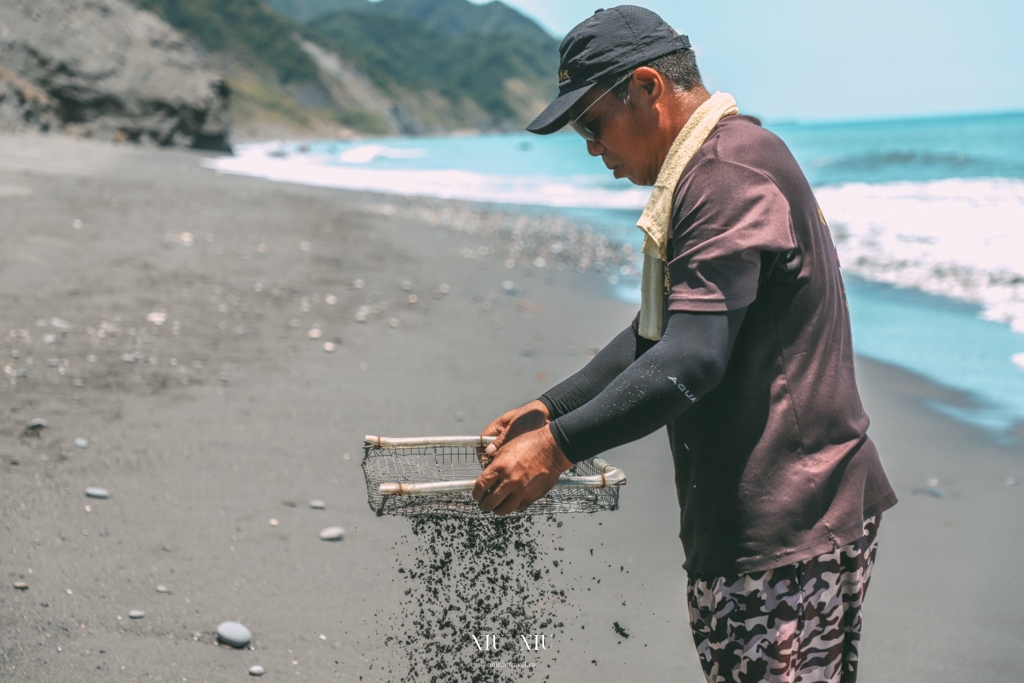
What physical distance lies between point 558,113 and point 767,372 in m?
0.65

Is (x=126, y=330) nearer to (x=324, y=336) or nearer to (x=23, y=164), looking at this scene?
(x=324, y=336)

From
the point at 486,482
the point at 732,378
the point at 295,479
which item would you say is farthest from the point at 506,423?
the point at 295,479

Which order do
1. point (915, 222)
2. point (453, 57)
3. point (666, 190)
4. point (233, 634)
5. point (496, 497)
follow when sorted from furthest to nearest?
point (453, 57)
point (915, 222)
point (233, 634)
point (496, 497)
point (666, 190)

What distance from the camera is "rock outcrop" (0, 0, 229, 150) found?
71.4 ft

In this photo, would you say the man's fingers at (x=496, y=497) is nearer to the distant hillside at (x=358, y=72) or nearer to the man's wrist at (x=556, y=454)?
the man's wrist at (x=556, y=454)

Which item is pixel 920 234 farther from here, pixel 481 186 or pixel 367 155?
pixel 367 155

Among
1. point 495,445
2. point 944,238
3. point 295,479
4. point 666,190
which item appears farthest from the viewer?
point 944,238

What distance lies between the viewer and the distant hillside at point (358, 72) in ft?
349

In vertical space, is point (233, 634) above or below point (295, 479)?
above

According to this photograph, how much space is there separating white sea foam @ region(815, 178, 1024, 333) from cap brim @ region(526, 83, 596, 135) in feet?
24.5

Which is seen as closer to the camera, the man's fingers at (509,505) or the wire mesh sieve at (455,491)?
the man's fingers at (509,505)

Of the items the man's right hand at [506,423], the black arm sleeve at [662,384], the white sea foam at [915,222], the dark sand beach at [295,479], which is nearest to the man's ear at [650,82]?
the black arm sleeve at [662,384]

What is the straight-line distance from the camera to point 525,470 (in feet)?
5.57

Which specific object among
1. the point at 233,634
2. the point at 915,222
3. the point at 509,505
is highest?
the point at 509,505
